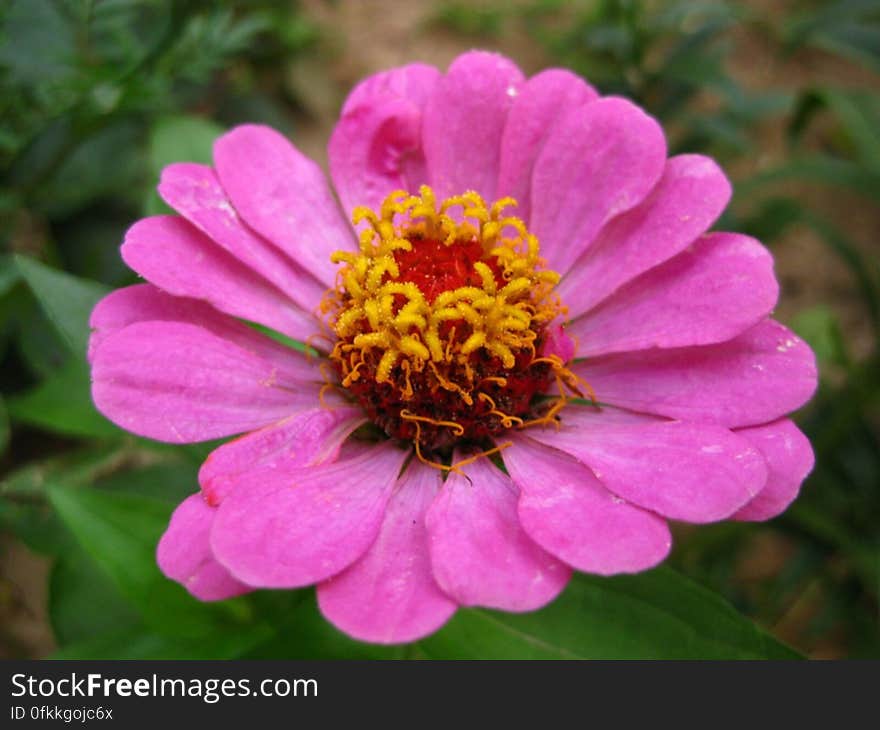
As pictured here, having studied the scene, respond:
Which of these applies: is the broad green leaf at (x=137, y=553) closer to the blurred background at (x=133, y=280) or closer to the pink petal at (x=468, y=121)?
the blurred background at (x=133, y=280)

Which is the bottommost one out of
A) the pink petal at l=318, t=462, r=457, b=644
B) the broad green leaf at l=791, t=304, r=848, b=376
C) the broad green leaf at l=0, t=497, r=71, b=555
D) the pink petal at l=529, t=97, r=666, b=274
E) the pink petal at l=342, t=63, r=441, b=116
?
the broad green leaf at l=0, t=497, r=71, b=555

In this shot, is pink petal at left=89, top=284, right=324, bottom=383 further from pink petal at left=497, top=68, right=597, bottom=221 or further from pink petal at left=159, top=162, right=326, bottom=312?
pink petal at left=497, top=68, right=597, bottom=221

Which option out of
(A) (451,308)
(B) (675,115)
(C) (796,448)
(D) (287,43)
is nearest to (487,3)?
(D) (287,43)

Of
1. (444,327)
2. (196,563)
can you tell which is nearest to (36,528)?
(196,563)

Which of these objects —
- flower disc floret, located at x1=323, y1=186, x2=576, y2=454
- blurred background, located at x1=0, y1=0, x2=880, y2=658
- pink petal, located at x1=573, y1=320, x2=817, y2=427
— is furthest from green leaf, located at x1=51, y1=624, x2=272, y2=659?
pink petal, located at x1=573, y1=320, x2=817, y2=427

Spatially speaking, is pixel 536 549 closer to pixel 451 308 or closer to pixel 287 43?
pixel 451 308
